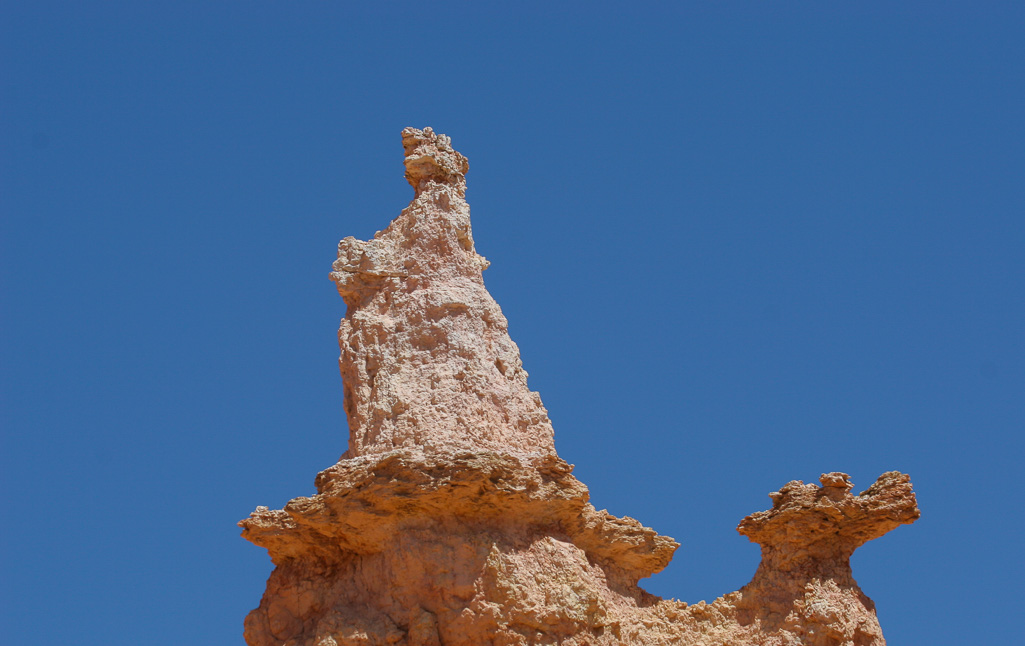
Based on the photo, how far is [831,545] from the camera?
1727 centimetres

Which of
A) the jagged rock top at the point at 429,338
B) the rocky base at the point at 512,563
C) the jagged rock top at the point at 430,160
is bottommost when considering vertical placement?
the rocky base at the point at 512,563

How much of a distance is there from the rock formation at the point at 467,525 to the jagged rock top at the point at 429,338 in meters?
0.02

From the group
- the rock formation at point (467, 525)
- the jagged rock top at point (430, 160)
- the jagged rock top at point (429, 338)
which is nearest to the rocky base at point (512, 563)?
the rock formation at point (467, 525)

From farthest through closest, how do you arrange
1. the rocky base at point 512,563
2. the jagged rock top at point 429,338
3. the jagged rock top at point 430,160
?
the jagged rock top at point 430,160, the jagged rock top at point 429,338, the rocky base at point 512,563

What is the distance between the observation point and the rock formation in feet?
52.5

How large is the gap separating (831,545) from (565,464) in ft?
10.9

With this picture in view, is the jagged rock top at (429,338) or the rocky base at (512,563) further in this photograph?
the jagged rock top at (429,338)

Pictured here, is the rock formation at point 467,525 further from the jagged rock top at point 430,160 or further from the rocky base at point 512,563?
the jagged rock top at point 430,160

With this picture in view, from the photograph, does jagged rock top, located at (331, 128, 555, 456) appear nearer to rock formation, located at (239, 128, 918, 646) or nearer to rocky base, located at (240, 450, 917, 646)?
rock formation, located at (239, 128, 918, 646)

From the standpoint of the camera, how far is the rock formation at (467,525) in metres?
16.0

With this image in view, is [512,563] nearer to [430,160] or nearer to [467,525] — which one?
[467,525]

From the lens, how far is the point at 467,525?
1636cm

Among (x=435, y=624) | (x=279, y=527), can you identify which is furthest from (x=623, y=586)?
(x=279, y=527)

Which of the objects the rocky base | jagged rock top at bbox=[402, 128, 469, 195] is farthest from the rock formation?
jagged rock top at bbox=[402, 128, 469, 195]
